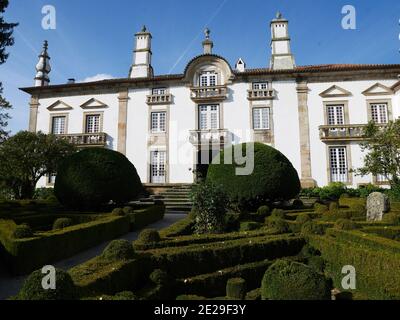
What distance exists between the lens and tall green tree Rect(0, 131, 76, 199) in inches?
703

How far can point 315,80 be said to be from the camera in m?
22.2

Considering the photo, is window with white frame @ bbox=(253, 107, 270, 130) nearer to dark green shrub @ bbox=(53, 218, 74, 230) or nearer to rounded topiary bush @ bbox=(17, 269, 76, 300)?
dark green shrub @ bbox=(53, 218, 74, 230)

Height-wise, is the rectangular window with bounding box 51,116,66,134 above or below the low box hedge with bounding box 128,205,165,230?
above

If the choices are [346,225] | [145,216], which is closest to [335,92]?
[346,225]

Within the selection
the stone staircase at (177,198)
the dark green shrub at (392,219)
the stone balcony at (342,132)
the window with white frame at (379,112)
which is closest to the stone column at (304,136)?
the stone balcony at (342,132)

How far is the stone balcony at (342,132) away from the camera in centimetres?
2111

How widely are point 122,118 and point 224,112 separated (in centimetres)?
743

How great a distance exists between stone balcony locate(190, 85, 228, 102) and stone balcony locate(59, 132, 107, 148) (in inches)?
278

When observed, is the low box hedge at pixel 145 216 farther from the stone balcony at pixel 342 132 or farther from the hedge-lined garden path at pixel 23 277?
the stone balcony at pixel 342 132

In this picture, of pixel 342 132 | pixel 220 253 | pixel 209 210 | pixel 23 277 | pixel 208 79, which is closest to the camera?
pixel 220 253

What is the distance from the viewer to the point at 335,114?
22.0 meters

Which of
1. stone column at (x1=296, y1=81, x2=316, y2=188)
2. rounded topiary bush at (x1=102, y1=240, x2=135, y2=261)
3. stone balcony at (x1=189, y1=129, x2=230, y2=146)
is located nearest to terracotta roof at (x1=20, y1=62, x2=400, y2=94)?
stone column at (x1=296, y1=81, x2=316, y2=188)

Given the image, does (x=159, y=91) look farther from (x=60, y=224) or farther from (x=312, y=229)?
(x=312, y=229)
